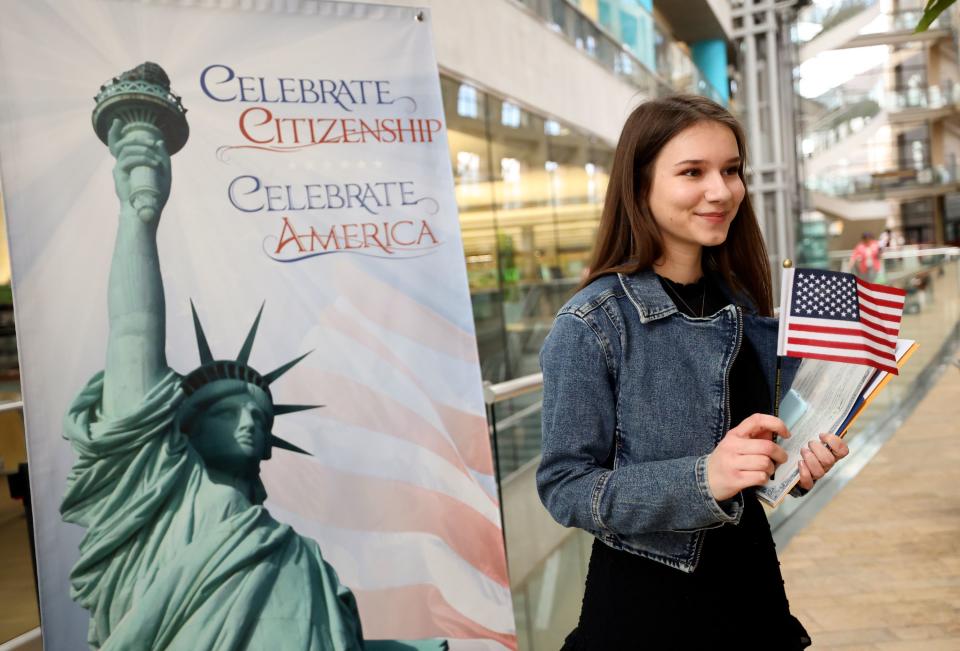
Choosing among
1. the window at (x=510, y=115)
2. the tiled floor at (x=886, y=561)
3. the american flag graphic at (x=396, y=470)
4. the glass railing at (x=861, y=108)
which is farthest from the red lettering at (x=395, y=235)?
the glass railing at (x=861, y=108)

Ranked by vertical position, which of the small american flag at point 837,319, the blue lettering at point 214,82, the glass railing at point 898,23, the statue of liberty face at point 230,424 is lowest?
the statue of liberty face at point 230,424

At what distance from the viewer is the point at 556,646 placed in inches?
157

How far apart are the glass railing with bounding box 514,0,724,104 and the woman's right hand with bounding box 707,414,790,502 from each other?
19.4 feet

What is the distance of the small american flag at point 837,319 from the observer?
1437 millimetres

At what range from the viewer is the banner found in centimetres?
217

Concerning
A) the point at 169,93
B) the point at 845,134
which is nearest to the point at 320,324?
the point at 169,93

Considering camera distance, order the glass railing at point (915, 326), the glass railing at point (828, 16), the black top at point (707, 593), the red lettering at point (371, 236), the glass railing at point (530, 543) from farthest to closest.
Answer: the glass railing at point (828, 16)
the glass railing at point (915, 326)
the glass railing at point (530, 543)
the red lettering at point (371, 236)
the black top at point (707, 593)

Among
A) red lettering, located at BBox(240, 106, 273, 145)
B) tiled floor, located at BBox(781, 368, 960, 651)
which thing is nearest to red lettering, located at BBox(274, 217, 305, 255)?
red lettering, located at BBox(240, 106, 273, 145)

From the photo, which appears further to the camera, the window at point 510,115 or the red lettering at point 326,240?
the window at point 510,115

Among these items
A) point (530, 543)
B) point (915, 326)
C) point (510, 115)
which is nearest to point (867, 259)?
point (915, 326)

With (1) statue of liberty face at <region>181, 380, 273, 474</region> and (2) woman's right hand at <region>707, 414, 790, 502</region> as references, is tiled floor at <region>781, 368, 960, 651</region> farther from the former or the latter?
(2) woman's right hand at <region>707, 414, 790, 502</region>

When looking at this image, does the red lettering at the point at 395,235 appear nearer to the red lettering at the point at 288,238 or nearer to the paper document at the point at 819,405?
the red lettering at the point at 288,238

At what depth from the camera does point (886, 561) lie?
518cm

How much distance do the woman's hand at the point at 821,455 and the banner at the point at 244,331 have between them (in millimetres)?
1411
